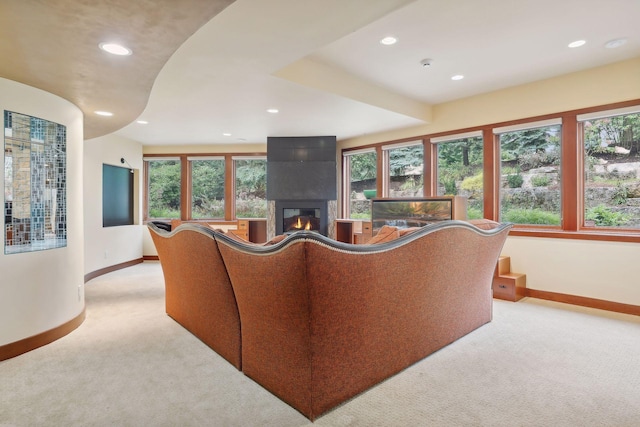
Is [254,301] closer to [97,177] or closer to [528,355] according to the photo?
[528,355]

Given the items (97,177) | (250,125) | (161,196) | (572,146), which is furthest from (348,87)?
(161,196)

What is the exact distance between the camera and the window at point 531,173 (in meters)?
4.18

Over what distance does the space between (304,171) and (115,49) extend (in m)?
4.19

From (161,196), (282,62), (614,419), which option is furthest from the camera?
(161,196)

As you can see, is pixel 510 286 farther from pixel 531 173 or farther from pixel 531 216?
pixel 531 173

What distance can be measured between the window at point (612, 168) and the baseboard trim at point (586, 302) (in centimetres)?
85

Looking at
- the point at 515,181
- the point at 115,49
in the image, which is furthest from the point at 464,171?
the point at 115,49

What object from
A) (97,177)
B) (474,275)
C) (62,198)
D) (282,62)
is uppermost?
(282,62)

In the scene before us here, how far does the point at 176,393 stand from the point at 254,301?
73 cm

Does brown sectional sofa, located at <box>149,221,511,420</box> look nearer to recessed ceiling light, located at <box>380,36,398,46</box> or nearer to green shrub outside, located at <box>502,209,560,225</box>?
recessed ceiling light, located at <box>380,36,398,46</box>

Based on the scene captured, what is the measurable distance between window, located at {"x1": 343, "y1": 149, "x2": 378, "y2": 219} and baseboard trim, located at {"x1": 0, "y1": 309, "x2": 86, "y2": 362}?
4618 millimetres

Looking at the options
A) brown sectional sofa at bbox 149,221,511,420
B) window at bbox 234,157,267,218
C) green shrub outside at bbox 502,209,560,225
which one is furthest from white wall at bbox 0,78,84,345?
green shrub outside at bbox 502,209,560,225

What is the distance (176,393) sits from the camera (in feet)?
6.43

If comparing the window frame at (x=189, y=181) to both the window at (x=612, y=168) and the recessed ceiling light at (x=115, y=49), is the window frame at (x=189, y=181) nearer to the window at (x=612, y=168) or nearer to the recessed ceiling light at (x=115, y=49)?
the recessed ceiling light at (x=115, y=49)
